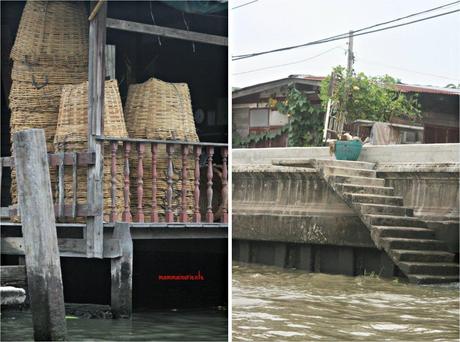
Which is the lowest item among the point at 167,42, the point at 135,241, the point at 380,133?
the point at 135,241

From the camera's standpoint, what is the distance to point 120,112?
608 centimetres

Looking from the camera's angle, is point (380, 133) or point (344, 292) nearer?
point (380, 133)

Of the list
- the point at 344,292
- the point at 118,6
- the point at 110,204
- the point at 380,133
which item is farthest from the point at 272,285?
the point at 118,6

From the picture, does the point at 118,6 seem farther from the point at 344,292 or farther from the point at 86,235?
the point at 344,292

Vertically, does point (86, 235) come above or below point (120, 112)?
below

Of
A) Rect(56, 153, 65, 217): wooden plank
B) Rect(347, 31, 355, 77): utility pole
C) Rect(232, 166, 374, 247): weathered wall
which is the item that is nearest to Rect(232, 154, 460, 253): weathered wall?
Rect(232, 166, 374, 247): weathered wall

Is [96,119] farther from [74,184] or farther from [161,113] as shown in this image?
[161,113]

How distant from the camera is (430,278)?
392 cm

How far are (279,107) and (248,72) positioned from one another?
19 cm

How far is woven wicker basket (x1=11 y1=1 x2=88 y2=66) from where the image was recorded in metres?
6.42

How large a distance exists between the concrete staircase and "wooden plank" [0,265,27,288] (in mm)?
1822

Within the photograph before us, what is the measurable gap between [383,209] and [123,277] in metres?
2.12

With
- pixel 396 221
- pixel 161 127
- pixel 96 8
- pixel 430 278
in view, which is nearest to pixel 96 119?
pixel 161 127

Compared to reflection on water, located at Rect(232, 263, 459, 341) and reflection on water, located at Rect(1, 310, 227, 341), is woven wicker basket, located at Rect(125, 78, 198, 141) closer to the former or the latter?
reflection on water, located at Rect(1, 310, 227, 341)
